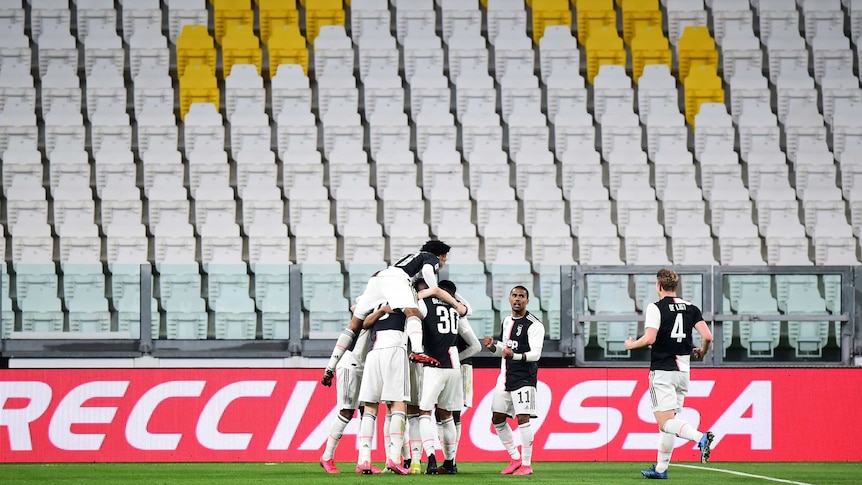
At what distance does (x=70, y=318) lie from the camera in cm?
1314

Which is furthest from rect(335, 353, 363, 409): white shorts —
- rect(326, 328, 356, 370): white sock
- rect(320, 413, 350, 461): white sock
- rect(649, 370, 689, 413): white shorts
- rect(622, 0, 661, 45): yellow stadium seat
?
rect(622, 0, 661, 45): yellow stadium seat

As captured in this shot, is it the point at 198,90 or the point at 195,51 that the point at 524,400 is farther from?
the point at 195,51

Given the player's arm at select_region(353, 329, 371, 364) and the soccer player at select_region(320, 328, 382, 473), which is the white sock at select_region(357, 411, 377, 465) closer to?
the soccer player at select_region(320, 328, 382, 473)

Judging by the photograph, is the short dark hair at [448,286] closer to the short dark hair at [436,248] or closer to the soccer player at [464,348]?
the soccer player at [464,348]

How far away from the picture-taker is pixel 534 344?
10461 mm

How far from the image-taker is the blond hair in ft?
32.1

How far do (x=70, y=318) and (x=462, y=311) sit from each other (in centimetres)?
529

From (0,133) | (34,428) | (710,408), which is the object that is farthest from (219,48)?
(710,408)

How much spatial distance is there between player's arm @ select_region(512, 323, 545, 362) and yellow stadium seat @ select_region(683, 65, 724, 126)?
30.4 ft

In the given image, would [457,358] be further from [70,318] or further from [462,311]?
[70,318]

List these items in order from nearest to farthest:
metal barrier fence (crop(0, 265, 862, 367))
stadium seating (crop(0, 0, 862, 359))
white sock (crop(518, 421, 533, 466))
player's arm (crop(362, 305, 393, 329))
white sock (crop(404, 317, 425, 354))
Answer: white sock (crop(404, 317, 425, 354)) < player's arm (crop(362, 305, 393, 329)) < white sock (crop(518, 421, 533, 466)) < metal barrier fence (crop(0, 265, 862, 367)) < stadium seating (crop(0, 0, 862, 359))

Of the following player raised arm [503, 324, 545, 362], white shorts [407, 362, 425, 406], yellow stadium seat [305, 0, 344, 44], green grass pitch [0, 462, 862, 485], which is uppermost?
yellow stadium seat [305, 0, 344, 44]

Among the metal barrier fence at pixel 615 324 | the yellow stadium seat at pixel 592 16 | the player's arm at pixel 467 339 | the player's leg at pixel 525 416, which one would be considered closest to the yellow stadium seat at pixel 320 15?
the yellow stadium seat at pixel 592 16

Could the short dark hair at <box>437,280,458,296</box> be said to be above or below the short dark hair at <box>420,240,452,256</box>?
below
